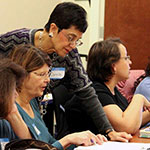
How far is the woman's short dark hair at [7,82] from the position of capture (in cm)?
123

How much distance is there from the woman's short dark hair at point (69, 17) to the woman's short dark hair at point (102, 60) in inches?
22.0

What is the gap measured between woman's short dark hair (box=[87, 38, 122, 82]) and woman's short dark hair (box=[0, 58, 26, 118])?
1282 mm

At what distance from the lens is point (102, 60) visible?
8.35ft

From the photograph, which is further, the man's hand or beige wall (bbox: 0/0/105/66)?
beige wall (bbox: 0/0/105/66)

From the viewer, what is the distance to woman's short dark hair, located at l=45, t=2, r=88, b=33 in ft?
6.47

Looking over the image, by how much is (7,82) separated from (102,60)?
→ 4.53ft

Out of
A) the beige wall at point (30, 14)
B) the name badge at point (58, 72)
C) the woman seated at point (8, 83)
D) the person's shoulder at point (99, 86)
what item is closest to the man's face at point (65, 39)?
the name badge at point (58, 72)

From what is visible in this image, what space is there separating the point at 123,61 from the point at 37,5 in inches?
82.1

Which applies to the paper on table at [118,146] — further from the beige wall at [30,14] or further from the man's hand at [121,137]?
the beige wall at [30,14]

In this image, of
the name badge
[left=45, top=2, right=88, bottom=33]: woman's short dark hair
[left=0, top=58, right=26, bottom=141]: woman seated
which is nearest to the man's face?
[left=45, top=2, right=88, bottom=33]: woman's short dark hair

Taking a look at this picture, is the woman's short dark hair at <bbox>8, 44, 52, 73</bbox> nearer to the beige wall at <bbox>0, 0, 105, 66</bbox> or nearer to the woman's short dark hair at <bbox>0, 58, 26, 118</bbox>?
the woman's short dark hair at <bbox>0, 58, 26, 118</bbox>

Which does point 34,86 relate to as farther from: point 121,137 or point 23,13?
point 23,13

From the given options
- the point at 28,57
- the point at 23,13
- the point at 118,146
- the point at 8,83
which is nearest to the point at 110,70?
the point at 118,146

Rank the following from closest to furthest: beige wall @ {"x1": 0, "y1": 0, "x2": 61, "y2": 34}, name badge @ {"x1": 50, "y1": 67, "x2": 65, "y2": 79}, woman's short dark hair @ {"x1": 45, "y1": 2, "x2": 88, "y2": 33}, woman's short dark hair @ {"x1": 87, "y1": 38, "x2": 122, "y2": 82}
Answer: woman's short dark hair @ {"x1": 45, "y1": 2, "x2": 88, "y2": 33}
name badge @ {"x1": 50, "y1": 67, "x2": 65, "y2": 79}
woman's short dark hair @ {"x1": 87, "y1": 38, "x2": 122, "y2": 82}
beige wall @ {"x1": 0, "y1": 0, "x2": 61, "y2": 34}
